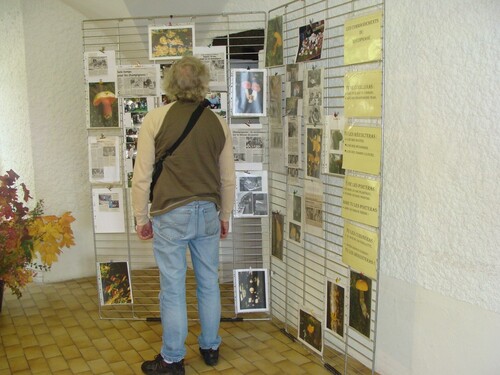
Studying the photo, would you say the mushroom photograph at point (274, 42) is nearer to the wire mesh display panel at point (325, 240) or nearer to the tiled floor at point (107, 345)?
the wire mesh display panel at point (325, 240)

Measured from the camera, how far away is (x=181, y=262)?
2.41 metres

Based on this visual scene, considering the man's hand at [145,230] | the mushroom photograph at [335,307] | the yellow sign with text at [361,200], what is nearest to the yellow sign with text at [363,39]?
the yellow sign with text at [361,200]

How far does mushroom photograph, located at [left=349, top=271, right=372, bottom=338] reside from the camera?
7.04ft

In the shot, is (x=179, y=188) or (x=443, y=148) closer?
(x=443, y=148)

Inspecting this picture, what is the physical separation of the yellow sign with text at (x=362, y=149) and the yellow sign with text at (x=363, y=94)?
0.21ft

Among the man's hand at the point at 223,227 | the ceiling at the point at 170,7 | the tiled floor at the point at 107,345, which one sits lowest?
the tiled floor at the point at 107,345

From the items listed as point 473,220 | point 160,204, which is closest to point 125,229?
point 160,204

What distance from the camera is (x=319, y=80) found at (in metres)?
2.40

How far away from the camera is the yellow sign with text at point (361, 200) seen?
206 cm

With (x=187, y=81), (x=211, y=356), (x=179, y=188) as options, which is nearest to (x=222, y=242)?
(x=211, y=356)

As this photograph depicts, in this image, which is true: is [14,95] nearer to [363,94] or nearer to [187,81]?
[187,81]

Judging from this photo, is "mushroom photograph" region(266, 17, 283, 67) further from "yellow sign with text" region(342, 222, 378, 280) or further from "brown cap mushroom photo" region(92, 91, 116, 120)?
"yellow sign with text" region(342, 222, 378, 280)

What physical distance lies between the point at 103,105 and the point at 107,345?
51.5 inches

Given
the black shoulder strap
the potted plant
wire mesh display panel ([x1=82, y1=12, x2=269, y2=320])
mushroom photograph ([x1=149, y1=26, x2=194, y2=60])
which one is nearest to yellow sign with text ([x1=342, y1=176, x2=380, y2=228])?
the black shoulder strap
